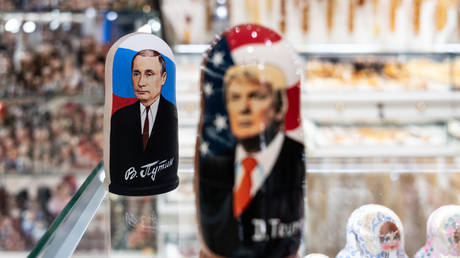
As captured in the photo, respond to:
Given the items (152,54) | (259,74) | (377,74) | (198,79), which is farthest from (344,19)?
(259,74)

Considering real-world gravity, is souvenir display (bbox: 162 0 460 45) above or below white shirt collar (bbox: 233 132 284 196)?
above

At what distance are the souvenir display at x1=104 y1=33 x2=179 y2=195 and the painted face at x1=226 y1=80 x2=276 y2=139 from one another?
28 cm

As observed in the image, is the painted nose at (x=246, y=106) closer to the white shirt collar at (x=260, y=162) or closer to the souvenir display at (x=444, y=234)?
the white shirt collar at (x=260, y=162)

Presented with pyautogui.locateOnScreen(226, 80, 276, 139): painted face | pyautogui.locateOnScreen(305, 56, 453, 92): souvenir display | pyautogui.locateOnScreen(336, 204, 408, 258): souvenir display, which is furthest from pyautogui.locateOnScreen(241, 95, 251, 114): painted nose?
pyautogui.locateOnScreen(305, 56, 453, 92): souvenir display

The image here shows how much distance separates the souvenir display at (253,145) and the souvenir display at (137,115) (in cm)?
24

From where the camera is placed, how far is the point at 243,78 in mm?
492

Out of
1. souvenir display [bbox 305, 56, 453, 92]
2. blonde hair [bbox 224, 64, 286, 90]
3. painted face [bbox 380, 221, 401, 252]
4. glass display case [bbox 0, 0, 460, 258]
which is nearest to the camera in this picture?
blonde hair [bbox 224, 64, 286, 90]

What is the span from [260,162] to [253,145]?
21 millimetres

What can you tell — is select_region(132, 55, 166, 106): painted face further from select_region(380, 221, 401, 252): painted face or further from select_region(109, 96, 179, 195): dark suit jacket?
select_region(380, 221, 401, 252): painted face

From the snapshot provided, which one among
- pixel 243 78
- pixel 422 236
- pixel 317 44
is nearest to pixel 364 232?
pixel 422 236

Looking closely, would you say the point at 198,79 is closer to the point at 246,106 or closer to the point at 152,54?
the point at 152,54

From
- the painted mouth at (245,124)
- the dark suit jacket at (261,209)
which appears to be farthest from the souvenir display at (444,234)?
the painted mouth at (245,124)

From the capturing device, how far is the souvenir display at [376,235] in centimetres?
61

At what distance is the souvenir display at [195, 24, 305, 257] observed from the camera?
19.5 inches
